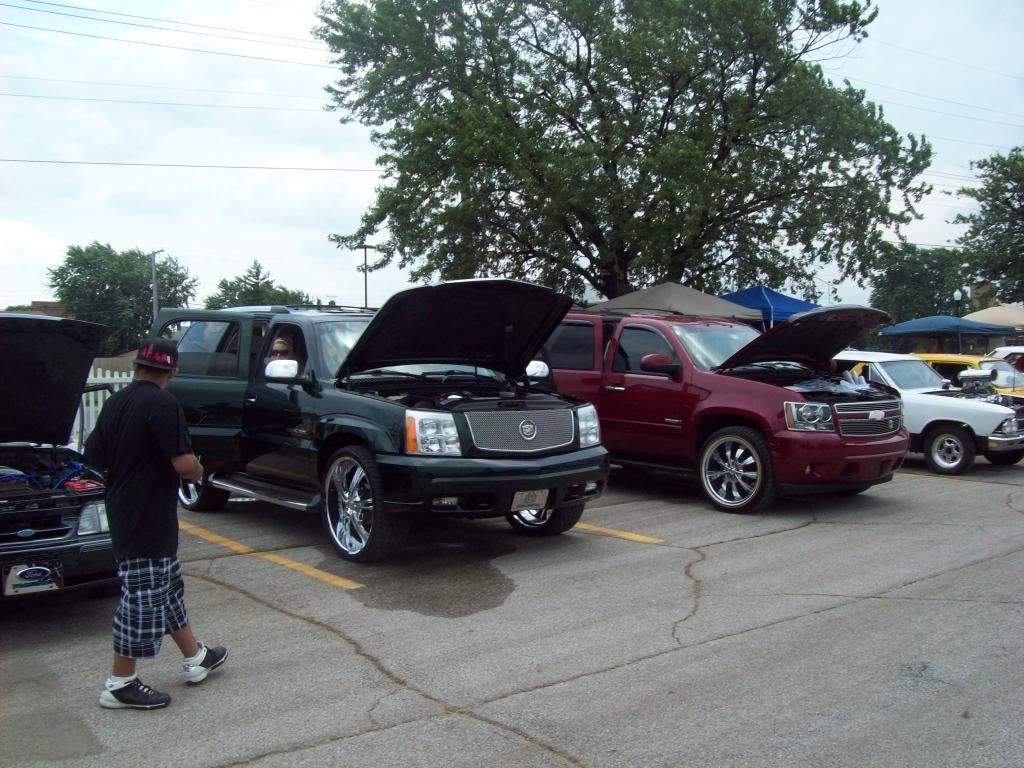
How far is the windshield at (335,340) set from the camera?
7.45 m

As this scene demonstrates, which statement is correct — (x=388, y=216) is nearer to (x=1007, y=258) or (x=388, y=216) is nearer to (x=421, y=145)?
(x=421, y=145)

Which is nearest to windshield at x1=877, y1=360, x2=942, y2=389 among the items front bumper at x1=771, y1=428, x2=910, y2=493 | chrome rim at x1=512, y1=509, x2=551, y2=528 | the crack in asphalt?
front bumper at x1=771, y1=428, x2=910, y2=493

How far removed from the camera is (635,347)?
10.1m

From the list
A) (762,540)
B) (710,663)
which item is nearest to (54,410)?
(710,663)

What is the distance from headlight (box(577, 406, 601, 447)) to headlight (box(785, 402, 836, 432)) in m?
2.25

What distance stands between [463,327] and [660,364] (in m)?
2.64

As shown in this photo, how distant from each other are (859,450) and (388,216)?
17927 mm

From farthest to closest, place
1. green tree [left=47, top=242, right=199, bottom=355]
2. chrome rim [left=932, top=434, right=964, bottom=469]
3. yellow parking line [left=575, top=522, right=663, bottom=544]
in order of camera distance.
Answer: green tree [left=47, top=242, right=199, bottom=355] < chrome rim [left=932, top=434, right=964, bottom=469] < yellow parking line [left=575, top=522, right=663, bottom=544]

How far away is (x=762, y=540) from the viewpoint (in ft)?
25.6

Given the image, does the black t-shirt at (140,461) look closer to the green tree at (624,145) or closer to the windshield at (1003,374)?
the windshield at (1003,374)

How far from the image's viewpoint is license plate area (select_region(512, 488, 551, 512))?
6559 millimetres

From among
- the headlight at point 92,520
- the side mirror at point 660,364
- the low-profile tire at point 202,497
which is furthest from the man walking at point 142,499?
the side mirror at point 660,364

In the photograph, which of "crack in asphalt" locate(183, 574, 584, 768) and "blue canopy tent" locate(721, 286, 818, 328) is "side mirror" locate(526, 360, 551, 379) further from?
"blue canopy tent" locate(721, 286, 818, 328)

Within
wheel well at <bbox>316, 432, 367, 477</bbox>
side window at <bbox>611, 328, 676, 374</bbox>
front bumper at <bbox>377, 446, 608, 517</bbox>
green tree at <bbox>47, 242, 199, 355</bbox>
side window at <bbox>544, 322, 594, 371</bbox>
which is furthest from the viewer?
green tree at <bbox>47, 242, 199, 355</bbox>
